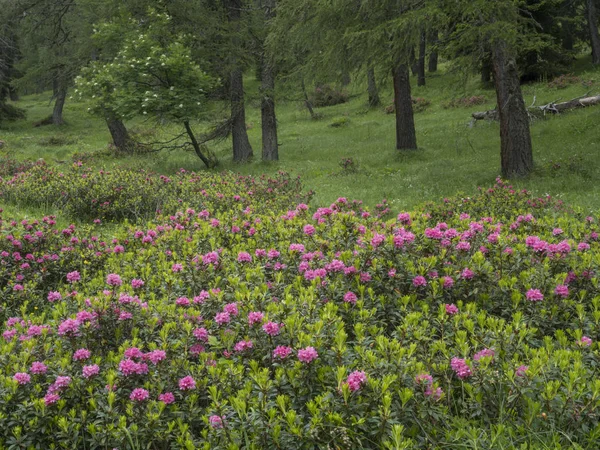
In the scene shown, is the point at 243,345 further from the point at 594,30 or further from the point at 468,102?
the point at 594,30

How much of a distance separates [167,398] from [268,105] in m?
15.2

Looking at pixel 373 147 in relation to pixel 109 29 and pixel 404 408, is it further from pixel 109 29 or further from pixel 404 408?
pixel 404 408

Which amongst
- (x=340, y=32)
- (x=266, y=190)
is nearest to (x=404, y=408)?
(x=266, y=190)

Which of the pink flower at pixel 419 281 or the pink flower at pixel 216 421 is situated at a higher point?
the pink flower at pixel 419 281

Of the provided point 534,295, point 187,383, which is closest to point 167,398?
point 187,383

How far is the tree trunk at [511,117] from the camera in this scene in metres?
10.4

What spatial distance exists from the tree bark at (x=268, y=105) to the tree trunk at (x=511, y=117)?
313 inches

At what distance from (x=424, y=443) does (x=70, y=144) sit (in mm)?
29673

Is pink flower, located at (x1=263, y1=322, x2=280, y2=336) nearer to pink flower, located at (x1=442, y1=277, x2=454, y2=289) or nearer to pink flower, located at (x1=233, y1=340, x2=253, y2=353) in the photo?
pink flower, located at (x1=233, y1=340, x2=253, y2=353)

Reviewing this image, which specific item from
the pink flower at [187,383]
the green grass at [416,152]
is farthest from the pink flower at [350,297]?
the green grass at [416,152]

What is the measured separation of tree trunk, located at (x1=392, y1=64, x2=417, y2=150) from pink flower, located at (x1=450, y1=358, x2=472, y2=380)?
1385cm

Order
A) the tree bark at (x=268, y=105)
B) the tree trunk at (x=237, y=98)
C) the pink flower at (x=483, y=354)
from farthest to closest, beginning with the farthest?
1. the tree bark at (x=268, y=105)
2. the tree trunk at (x=237, y=98)
3. the pink flower at (x=483, y=354)

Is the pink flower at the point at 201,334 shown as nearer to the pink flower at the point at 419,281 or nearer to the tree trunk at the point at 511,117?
the pink flower at the point at 419,281

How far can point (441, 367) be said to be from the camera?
2613mm
